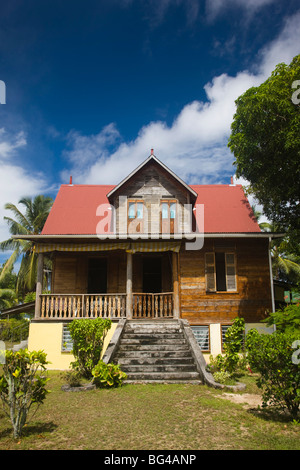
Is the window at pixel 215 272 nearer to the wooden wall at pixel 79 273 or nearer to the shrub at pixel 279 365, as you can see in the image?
the wooden wall at pixel 79 273

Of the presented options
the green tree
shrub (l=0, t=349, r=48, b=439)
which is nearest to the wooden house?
the green tree

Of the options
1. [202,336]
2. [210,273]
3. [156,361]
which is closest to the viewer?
[156,361]

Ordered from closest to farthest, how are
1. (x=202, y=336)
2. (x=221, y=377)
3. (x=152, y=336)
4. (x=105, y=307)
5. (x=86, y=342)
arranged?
1. (x=221, y=377)
2. (x=86, y=342)
3. (x=152, y=336)
4. (x=105, y=307)
5. (x=202, y=336)

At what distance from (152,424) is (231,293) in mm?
8337

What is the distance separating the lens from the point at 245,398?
816cm

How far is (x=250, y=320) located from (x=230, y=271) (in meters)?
2.06

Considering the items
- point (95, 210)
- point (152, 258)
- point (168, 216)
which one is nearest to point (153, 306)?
point (152, 258)

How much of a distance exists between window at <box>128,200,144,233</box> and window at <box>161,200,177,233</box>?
1.00m

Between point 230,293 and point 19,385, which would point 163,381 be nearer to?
point 19,385

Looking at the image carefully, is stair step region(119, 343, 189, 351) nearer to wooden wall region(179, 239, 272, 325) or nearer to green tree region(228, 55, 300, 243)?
wooden wall region(179, 239, 272, 325)

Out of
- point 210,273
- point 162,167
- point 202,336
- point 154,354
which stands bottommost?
point 154,354

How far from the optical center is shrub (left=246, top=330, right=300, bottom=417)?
19.6 ft

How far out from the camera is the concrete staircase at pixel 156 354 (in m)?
9.67

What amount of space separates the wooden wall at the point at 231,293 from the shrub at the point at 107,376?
15.9 feet
